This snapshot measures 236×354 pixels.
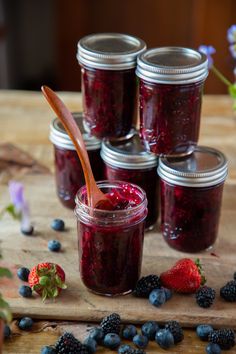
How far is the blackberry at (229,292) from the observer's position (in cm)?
153

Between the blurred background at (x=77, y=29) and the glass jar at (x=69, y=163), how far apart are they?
168cm

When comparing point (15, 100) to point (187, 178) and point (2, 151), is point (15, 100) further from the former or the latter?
point (187, 178)

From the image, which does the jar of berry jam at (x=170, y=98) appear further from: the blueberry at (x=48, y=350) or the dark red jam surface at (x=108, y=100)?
the blueberry at (x=48, y=350)

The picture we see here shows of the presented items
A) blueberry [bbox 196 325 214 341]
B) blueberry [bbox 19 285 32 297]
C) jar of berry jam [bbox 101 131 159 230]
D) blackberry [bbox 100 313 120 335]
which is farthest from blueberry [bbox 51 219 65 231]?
blueberry [bbox 196 325 214 341]

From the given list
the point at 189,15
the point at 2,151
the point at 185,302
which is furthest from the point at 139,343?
the point at 189,15

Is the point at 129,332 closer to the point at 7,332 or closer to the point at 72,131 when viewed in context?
the point at 7,332

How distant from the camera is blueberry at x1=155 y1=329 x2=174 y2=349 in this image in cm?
140

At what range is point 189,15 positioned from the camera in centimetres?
341

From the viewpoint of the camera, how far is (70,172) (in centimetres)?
185

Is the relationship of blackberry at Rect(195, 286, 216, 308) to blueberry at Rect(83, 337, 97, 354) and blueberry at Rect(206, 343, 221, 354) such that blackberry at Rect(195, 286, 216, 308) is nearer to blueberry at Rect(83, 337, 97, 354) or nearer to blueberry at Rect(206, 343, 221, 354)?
blueberry at Rect(206, 343, 221, 354)

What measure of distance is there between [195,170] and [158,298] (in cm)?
32

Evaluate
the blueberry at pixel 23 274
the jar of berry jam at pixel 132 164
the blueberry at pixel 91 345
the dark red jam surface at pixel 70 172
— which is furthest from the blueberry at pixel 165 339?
the dark red jam surface at pixel 70 172

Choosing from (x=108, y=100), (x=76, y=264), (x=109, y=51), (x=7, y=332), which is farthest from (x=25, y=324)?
(x=109, y=51)

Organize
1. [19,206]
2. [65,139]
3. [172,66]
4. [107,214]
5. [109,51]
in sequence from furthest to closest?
1. [65,139]
2. [109,51]
3. [172,66]
4. [107,214]
5. [19,206]
